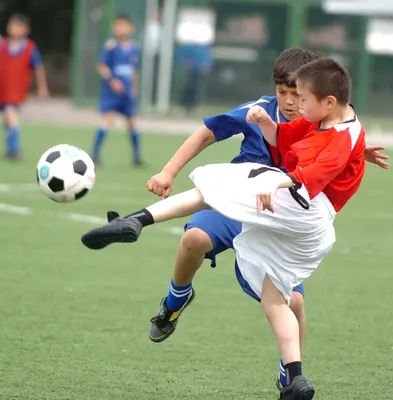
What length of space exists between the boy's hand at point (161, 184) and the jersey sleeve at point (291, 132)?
0.53 meters

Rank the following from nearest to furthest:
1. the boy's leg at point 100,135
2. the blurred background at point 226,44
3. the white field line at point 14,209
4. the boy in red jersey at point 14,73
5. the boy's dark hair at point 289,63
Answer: the boy's dark hair at point 289,63, the white field line at point 14,209, the boy's leg at point 100,135, the boy in red jersey at point 14,73, the blurred background at point 226,44

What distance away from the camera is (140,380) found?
5477 millimetres

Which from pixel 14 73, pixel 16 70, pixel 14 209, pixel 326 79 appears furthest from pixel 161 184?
pixel 16 70

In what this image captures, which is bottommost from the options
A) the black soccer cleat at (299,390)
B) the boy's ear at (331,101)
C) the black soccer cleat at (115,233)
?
the black soccer cleat at (299,390)

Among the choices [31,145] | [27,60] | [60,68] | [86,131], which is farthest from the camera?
[60,68]

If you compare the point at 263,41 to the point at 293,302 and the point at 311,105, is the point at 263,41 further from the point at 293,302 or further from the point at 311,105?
the point at 311,105

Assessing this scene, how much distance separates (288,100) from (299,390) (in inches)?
51.8

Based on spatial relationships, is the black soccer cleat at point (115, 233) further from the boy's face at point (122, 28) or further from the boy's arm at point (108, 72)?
the boy's face at point (122, 28)

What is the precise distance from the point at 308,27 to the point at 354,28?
0.98 meters

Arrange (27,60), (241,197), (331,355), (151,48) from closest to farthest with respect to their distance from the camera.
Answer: (241,197), (331,355), (27,60), (151,48)

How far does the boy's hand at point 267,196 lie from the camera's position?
445cm

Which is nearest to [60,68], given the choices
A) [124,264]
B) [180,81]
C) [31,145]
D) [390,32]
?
[180,81]

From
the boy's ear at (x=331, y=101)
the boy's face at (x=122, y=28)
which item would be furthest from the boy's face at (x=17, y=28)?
the boy's ear at (x=331, y=101)

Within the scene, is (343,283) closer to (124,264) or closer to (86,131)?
(124,264)
